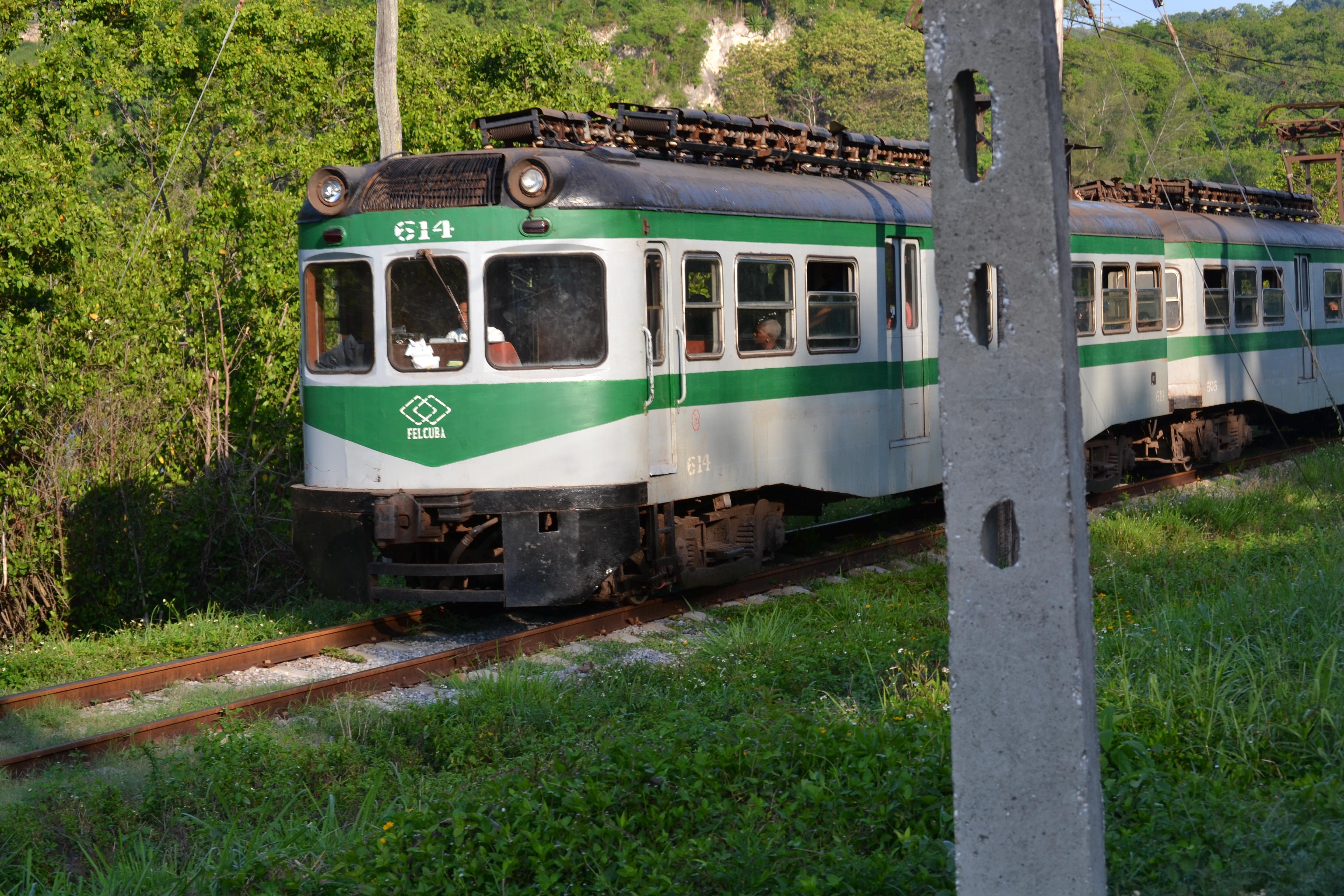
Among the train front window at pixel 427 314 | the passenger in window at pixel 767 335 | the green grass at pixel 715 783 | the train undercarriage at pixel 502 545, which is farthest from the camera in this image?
the passenger in window at pixel 767 335

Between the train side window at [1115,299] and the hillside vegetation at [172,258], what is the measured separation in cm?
226

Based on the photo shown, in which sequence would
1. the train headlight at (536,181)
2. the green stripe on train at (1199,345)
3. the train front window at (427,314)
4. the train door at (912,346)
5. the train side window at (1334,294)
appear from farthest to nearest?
1. the train side window at (1334,294)
2. the green stripe on train at (1199,345)
3. the train door at (912,346)
4. the train front window at (427,314)
5. the train headlight at (536,181)

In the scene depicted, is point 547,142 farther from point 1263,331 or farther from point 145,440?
point 1263,331

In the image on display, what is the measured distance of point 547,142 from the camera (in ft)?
32.0

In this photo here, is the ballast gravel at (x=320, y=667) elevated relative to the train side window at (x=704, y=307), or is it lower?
lower

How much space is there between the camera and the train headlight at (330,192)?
9.36 m

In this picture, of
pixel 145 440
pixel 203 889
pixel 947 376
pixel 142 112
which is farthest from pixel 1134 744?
pixel 142 112

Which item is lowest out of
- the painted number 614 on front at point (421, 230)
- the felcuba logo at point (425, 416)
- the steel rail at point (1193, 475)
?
the steel rail at point (1193, 475)

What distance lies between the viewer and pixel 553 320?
9.02 m

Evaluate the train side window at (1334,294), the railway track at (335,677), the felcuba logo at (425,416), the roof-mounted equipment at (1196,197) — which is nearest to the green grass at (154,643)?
the railway track at (335,677)

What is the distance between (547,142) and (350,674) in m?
3.93

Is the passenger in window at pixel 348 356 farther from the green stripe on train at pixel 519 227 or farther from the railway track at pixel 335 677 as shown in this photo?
the railway track at pixel 335 677

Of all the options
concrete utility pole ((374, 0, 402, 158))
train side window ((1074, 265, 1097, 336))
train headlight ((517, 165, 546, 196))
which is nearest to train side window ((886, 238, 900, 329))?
train side window ((1074, 265, 1097, 336))

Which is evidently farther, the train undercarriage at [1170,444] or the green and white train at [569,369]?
the train undercarriage at [1170,444]
